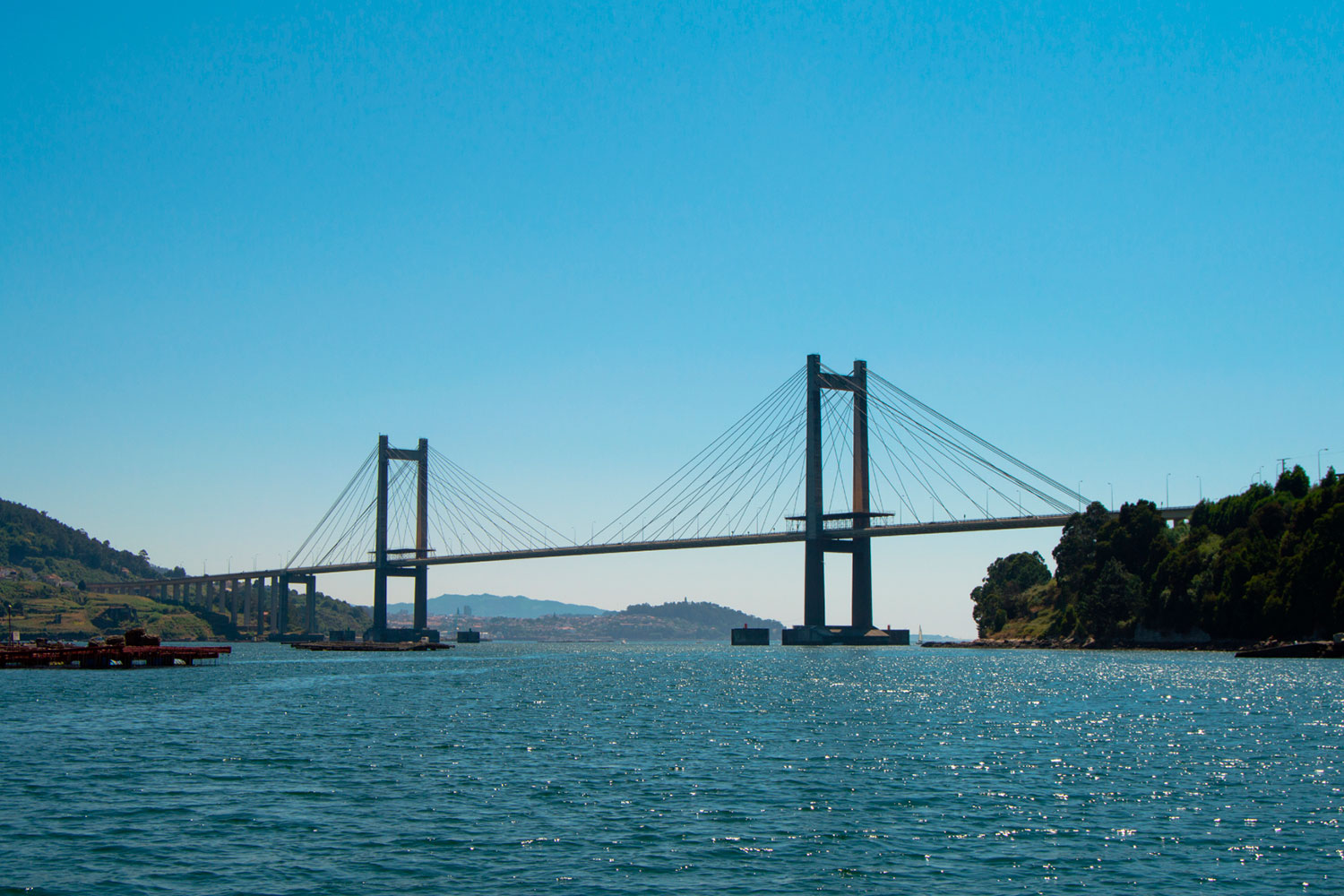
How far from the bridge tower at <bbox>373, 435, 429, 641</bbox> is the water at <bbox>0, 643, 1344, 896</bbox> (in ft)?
386

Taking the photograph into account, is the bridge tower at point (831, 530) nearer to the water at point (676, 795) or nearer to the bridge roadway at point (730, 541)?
the bridge roadway at point (730, 541)

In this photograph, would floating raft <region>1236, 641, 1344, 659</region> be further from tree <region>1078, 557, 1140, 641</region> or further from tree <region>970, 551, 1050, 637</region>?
tree <region>970, 551, 1050, 637</region>

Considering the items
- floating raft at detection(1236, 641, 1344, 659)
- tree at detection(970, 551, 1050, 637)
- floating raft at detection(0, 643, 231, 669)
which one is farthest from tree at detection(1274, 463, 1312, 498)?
floating raft at detection(0, 643, 231, 669)

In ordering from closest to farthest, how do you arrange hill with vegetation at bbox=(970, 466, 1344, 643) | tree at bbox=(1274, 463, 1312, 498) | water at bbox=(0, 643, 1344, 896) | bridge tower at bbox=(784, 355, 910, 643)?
water at bbox=(0, 643, 1344, 896), hill with vegetation at bbox=(970, 466, 1344, 643), tree at bbox=(1274, 463, 1312, 498), bridge tower at bbox=(784, 355, 910, 643)

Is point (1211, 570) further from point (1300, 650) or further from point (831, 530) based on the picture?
point (831, 530)

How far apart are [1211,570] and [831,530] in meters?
46.1

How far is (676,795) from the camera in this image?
2708 cm

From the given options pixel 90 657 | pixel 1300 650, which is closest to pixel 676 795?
pixel 90 657

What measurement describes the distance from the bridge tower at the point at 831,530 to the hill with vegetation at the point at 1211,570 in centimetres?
2131

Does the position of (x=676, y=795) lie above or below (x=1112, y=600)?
below

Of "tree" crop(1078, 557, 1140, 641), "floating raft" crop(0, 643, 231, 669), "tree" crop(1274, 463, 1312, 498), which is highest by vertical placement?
"tree" crop(1274, 463, 1312, 498)

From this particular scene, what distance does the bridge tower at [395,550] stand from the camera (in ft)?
563

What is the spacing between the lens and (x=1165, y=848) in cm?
2131

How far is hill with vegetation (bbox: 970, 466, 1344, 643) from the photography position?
9231 centimetres
